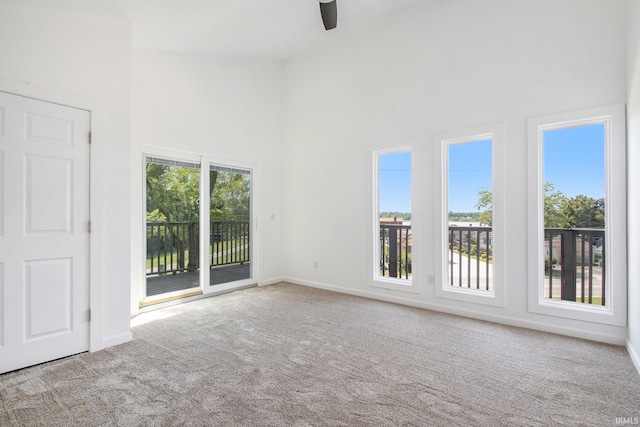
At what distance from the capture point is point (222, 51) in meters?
4.16

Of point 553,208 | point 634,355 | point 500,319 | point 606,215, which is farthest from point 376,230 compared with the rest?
point 634,355

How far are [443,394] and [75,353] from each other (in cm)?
284

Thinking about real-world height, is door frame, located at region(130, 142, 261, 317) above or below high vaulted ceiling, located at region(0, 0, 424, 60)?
below

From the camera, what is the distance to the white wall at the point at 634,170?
7.55ft

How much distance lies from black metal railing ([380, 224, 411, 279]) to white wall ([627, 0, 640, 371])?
2.09 meters

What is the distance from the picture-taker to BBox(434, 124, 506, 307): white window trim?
3.27m

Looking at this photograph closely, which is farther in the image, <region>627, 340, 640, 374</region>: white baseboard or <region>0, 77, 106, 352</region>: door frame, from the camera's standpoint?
<region>0, 77, 106, 352</region>: door frame

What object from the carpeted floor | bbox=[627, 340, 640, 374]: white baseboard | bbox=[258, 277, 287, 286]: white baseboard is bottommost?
the carpeted floor

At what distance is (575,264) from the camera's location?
10.2 ft

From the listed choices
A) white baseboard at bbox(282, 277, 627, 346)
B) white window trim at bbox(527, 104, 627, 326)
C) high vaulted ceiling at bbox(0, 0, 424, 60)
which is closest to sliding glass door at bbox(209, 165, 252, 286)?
Result: white baseboard at bbox(282, 277, 627, 346)

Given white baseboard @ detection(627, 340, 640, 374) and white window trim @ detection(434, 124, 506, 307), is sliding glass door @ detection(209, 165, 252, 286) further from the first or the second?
white baseboard @ detection(627, 340, 640, 374)

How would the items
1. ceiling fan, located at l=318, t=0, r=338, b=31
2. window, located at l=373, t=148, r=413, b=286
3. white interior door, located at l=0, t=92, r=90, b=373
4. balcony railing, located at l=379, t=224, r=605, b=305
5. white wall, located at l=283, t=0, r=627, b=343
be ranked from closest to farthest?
1. white interior door, located at l=0, t=92, r=90, b=373
2. ceiling fan, located at l=318, t=0, r=338, b=31
3. white wall, located at l=283, t=0, r=627, b=343
4. balcony railing, located at l=379, t=224, r=605, b=305
5. window, located at l=373, t=148, r=413, b=286

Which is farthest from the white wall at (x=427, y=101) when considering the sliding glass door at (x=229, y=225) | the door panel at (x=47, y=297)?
the door panel at (x=47, y=297)

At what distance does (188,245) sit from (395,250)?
111 inches
